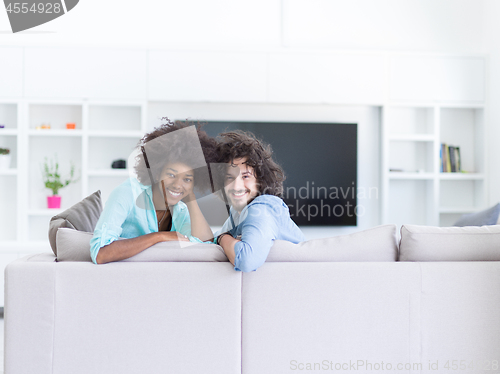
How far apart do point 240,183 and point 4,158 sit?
2894 millimetres

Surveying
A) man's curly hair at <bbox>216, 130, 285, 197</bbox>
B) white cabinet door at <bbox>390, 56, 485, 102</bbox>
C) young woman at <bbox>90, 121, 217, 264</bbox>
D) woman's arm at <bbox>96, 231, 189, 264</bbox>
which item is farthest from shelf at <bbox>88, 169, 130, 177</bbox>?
white cabinet door at <bbox>390, 56, 485, 102</bbox>

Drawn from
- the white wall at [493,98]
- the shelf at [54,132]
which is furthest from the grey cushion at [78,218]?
the white wall at [493,98]

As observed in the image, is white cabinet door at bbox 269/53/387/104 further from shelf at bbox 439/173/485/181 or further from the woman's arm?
the woman's arm

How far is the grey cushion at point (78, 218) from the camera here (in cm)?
164

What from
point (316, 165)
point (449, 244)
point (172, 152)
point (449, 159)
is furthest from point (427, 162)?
point (172, 152)

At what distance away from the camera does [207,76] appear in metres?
3.77

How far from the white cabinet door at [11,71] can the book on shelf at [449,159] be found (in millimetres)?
3813

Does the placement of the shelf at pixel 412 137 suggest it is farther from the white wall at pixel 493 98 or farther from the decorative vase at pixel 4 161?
the decorative vase at pixel 4 161

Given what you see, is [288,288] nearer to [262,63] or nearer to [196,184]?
[196,184]

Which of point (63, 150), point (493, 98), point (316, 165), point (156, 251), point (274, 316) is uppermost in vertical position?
point (493, 98)

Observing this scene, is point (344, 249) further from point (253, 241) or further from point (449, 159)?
point (449, 159)

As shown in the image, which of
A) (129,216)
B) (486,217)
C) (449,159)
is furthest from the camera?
(449,159)

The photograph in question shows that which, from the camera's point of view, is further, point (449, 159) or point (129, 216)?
point (449, 159)

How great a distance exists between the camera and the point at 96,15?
3945mm
